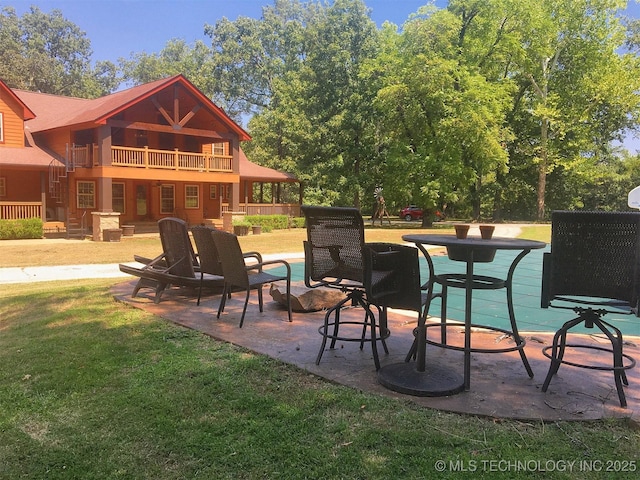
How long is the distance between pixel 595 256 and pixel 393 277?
146cm

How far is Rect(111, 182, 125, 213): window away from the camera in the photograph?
2309cm

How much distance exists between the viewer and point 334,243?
4.26 meters

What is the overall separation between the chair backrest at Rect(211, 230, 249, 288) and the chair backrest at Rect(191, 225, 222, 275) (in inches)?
16.7

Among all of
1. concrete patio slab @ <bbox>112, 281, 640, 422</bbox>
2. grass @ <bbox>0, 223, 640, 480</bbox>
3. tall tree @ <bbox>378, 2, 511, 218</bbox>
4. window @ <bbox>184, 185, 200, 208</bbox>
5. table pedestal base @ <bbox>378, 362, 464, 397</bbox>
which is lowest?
grass @ <bbox>0, 223, 640, 480</bbox>

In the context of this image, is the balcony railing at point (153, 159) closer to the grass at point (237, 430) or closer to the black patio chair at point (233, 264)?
the black patio chair at point (233, 264)

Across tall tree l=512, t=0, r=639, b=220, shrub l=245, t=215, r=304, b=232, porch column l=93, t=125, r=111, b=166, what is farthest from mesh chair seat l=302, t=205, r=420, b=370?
tall tree l=512, t=0, r=639, b=220

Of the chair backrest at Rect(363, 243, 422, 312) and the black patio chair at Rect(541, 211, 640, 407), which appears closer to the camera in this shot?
the black patio chair at Rect(541, 211, 640, 407)

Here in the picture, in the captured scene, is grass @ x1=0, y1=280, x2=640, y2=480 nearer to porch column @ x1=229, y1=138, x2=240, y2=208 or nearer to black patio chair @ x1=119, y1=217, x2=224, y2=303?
black patio chair @ x1=119, y1=217, x2=224, y2=303

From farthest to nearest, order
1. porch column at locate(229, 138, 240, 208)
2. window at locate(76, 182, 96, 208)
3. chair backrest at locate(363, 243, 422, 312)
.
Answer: porch column at locate(229, 138, 240, 208)
window at locate(76, 182, 96, 208)
chair backrest at locate(363, 243, 422, 312)

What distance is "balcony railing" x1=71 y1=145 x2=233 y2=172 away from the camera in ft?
66.5

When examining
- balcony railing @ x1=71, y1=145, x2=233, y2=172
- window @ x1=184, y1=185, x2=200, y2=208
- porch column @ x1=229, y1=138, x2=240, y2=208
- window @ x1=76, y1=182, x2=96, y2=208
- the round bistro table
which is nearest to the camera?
the round bistro table

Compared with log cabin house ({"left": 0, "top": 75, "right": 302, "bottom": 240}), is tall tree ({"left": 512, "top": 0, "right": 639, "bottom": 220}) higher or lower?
higher

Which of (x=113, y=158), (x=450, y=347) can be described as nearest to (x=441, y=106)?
(x=113, y=158)

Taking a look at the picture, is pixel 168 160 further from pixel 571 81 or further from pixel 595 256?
pixel 571 81
